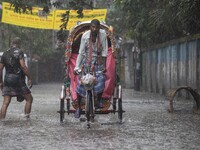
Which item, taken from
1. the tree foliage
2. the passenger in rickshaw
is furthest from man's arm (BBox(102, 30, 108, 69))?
the tree foliage

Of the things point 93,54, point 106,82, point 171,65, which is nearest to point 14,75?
point 93,54

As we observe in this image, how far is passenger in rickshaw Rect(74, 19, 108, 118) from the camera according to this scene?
10.4 meters

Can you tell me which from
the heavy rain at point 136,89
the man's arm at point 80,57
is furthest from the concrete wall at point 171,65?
the man's arm at point 80,57

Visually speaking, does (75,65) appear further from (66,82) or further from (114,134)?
(114,134)

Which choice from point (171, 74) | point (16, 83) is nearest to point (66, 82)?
point (16, 83)

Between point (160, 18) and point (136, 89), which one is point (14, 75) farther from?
point (136, 89)

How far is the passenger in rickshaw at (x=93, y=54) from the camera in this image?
1043 centimetres

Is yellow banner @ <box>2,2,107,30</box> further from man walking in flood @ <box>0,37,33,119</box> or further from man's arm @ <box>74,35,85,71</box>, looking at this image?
man's arm @ <box>74,35,85,71</box>

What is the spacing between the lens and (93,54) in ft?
34.8

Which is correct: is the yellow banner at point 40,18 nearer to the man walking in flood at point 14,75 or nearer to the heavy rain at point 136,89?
the heavy rain at point 136,89

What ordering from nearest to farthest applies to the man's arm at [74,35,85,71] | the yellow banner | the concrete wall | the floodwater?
the floodwater, the man's arm at [74,35,85,71], the concrete wall, the yellow banner

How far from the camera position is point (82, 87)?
10.4 metres

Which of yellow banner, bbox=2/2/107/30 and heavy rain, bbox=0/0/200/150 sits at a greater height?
yellow banner, bbox=2/2/107/30

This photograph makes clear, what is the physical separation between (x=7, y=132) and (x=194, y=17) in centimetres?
804
